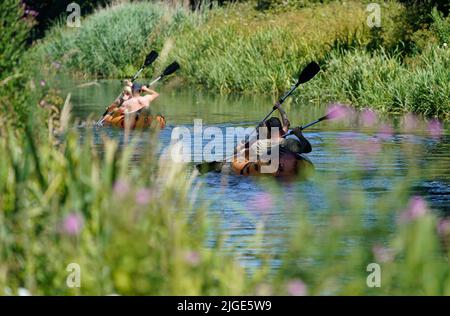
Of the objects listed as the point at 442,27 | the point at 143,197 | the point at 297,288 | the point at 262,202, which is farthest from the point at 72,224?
the point at 442,27

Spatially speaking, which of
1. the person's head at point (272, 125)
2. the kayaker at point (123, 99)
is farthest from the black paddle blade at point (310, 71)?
the kayaker at point (123, 99)

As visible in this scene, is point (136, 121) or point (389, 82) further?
point (389, 82)

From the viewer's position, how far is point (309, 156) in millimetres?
20188

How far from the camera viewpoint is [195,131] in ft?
80.9

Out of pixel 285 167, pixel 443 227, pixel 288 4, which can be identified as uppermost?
pixel 288 4

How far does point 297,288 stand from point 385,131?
16.0m

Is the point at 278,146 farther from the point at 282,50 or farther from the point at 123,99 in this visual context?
the point at 282,50

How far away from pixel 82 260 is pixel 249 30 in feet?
101

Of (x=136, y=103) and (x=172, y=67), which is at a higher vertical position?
(x=172, y=67)

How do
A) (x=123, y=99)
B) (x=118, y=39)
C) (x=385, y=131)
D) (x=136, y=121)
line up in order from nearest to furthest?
(x=385, y=131) → (x=136, y=121) → (x=123, y=99) → (x=118, y=39)

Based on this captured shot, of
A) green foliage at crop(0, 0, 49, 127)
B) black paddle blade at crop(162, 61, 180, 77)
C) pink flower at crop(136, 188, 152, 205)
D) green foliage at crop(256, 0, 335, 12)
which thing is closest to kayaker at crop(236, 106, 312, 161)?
green foliage at crop(0, 0, 49, 127)

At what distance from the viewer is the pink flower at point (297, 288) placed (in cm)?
762

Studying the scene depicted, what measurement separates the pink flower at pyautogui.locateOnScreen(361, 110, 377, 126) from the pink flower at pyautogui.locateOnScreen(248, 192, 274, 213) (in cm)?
888
